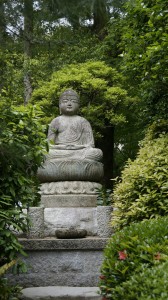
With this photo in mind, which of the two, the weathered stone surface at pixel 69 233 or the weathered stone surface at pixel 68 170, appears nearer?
the weathered stone surface at pixel 69 233

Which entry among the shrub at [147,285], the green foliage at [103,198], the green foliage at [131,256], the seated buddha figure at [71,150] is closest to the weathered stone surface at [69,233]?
the green foliage at [103,198]

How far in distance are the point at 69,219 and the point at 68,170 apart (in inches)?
36.9

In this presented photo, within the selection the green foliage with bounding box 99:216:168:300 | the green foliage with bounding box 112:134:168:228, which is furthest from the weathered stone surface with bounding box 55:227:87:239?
the green foliage with bounding box 99:216:168:300

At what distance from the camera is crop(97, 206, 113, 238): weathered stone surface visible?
720 centimetres

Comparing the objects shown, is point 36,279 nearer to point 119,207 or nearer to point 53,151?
point 119,207

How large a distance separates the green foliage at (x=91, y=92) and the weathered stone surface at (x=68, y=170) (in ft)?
12.3

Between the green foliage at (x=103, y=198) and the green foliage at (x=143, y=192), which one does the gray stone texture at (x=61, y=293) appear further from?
the green foliage at (x=103, y=198)

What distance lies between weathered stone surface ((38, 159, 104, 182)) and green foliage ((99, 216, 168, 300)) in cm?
356

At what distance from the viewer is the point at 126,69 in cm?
953

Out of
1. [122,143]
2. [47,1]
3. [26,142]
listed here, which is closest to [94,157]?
[26,142]

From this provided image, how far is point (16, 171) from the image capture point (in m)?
5.60

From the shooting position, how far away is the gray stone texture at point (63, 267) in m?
6.68

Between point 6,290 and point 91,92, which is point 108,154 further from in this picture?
point 6,290

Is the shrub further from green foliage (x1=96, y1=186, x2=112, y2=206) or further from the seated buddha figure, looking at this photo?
the seated buddha figure
